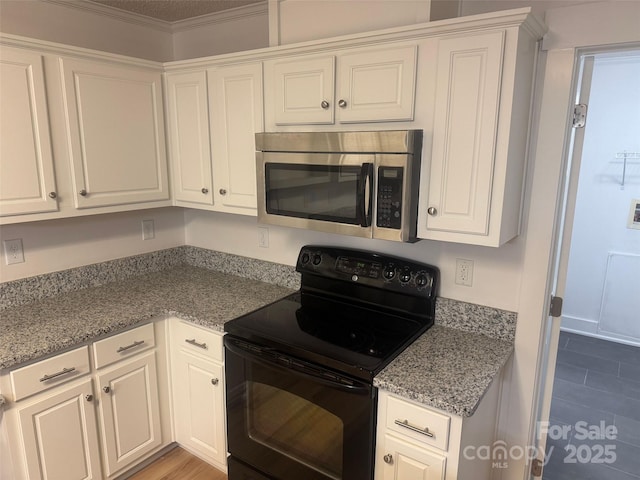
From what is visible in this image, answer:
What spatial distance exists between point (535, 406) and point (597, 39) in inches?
56.6

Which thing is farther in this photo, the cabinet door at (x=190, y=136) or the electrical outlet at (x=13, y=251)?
the cabinet door at (x=190, y=136)

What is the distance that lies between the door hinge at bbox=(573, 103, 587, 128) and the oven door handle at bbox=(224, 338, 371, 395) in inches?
49.2

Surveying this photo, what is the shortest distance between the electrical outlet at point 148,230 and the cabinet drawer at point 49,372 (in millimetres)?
958

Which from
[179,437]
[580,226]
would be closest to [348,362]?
[179,437]

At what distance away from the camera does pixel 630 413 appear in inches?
106

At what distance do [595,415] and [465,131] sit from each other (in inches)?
89.3

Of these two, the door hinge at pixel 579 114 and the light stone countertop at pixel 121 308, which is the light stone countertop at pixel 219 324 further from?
the door hinge at pixel 579 114

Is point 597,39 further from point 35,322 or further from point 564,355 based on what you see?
point 564,355

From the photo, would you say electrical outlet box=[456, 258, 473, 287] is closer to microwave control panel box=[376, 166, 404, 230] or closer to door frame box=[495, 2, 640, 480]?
door frame box=[495, 2, 640, 480]

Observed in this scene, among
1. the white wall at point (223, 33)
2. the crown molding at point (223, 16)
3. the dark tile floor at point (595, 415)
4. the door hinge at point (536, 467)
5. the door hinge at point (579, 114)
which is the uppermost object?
the crown molding at point (223, 16)

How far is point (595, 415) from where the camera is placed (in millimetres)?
2668

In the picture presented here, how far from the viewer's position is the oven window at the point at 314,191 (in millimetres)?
1649

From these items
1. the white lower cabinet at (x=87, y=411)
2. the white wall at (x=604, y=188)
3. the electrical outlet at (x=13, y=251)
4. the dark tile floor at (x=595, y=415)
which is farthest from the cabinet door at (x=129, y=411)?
the white wall at (x=604, y=188)

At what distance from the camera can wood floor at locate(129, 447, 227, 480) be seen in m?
2.18
